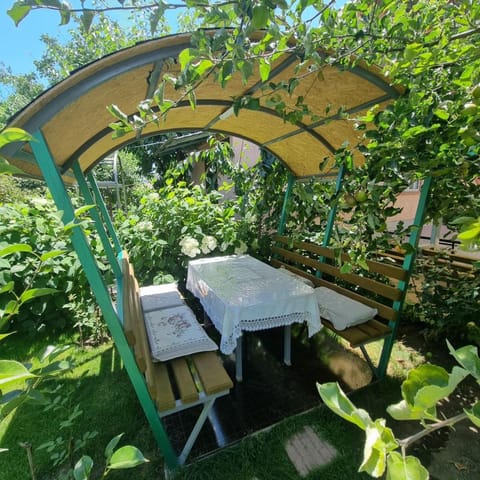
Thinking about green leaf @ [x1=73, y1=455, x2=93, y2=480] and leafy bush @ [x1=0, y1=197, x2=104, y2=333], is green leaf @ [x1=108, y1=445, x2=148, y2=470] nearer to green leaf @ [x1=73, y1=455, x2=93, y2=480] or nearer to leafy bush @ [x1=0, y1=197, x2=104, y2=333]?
green leaf @ [x1=73, y1=455, x2=93, y2=480]

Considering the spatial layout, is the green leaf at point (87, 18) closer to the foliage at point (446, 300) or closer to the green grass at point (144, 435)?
the green grass at point (144, 435)

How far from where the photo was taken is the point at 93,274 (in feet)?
4.02

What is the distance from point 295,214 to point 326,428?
2880mm

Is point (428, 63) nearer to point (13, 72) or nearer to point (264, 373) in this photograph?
point (264, 373)

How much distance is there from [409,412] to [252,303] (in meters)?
1.57

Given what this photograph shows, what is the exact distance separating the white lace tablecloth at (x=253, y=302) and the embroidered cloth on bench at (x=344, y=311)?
221mm

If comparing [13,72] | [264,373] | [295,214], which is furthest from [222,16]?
[13,72]

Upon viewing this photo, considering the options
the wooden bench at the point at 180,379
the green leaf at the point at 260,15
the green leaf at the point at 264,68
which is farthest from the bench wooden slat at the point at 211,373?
the green leaf at the point at 260,15

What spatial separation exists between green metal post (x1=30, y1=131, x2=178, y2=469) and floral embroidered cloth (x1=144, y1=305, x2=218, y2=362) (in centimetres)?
36

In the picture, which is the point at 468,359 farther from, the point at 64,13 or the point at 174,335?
the point at 174,335

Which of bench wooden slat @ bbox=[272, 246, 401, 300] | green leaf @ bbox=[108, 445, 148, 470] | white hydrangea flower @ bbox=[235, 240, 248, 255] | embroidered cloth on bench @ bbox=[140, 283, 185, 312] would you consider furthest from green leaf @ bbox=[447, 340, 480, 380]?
white hydrangea flower @ bbox=[235, 240, 248, 255]

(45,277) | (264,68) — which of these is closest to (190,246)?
(45,277)

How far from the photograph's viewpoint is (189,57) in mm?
789

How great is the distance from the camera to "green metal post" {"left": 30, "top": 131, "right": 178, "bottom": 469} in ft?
3.71
